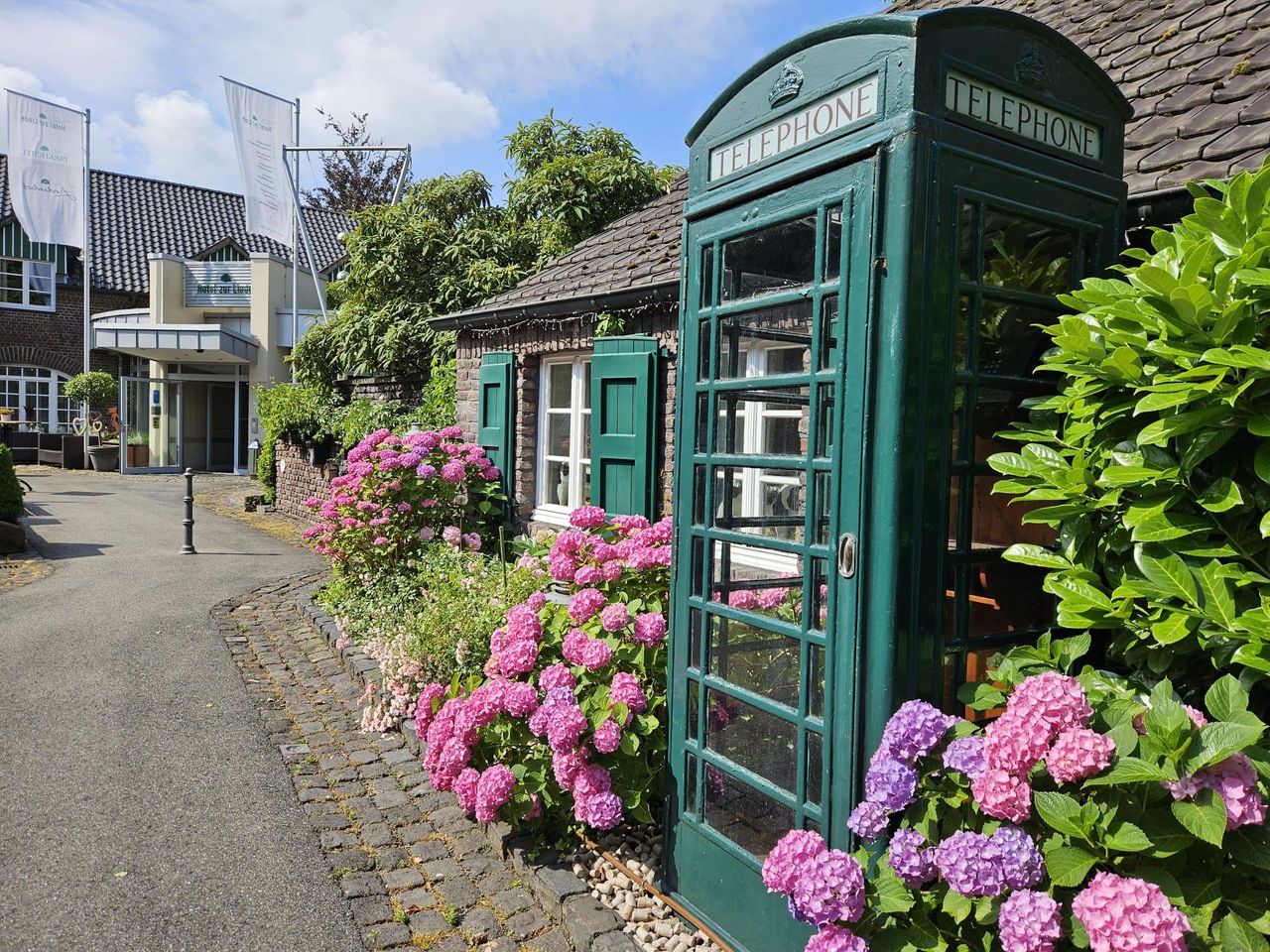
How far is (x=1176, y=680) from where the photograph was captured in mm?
2418

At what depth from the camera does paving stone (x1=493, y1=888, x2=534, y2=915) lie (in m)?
3.60

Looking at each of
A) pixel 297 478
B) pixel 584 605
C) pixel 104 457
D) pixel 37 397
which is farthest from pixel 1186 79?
pixel 37 397

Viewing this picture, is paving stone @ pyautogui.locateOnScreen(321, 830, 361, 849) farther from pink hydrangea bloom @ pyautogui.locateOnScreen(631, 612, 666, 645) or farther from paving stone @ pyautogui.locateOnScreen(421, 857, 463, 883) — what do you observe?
pink hydrangea bloom @ pyautogui.locateOnScreen(631, 612, 666, 645)

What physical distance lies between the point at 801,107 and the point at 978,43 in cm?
53

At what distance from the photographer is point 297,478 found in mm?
16297

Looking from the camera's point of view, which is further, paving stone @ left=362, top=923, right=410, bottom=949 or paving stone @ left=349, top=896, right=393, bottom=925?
paving stone @ left=349, top=896, right=393, bottom=925

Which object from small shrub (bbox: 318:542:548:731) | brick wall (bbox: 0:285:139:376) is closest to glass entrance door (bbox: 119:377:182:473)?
brick wall (bbox: 0:285:139:376)

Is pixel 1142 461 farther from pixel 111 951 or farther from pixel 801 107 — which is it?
pixel 111 951

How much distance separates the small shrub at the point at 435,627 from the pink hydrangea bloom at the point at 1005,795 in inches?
142

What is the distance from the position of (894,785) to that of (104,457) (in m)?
28.5

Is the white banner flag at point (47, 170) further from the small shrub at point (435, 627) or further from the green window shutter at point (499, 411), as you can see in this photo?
the small shrub at point (435, 627)

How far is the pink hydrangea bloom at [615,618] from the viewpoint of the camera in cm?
403

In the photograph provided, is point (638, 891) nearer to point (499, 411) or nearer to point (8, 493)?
point (499, 411)

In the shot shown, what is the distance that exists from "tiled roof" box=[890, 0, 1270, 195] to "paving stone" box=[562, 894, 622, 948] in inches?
136
